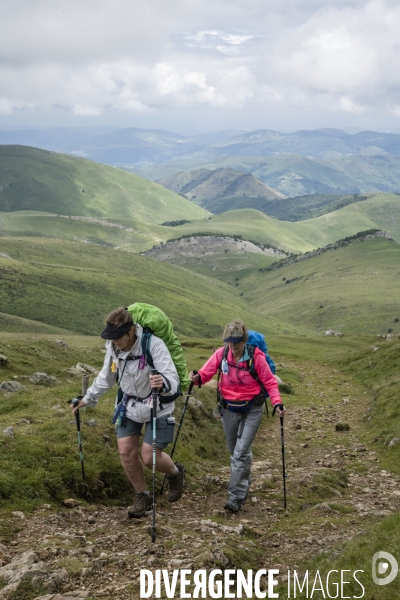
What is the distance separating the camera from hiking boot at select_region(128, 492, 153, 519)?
1167 cm

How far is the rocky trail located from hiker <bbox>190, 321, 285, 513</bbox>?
3.28 feet

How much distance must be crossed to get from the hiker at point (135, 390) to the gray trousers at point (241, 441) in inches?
81.7

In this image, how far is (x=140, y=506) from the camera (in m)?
11.7

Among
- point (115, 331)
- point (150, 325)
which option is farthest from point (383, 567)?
point (115, 331)

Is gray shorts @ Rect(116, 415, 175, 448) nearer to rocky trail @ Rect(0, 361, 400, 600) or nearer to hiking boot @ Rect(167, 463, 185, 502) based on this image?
rocky trail @ Rect(0, 361, 400, 600)

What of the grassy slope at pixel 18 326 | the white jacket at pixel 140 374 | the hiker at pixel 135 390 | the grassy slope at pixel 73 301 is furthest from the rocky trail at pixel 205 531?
the grassy slope at pixel 73 301

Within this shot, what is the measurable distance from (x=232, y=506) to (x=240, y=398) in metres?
2.80

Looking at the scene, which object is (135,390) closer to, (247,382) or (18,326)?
(247,382)

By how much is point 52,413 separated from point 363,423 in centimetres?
1609

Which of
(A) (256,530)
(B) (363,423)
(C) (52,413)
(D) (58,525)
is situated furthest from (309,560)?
(B) (363,423)

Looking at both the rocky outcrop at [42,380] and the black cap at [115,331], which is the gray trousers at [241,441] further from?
the rocky outcrop at [42,380]

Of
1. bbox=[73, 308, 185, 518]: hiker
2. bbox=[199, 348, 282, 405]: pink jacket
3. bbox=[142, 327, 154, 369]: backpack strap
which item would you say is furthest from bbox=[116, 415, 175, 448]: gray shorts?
bbox=[199, 348, 282, 405]: pink jacket

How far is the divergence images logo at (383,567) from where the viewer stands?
749 cm

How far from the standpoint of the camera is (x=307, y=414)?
28.8 metres
